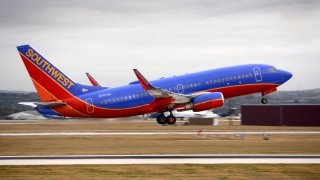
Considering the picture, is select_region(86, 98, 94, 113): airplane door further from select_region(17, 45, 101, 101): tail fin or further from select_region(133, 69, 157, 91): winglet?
select_region(133, 69, 157, 91): winglet

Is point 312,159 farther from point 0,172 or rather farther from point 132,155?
point 0,172

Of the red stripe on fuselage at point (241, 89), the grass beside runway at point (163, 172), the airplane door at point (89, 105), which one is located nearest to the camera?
the grass beside runway at point (163, 172)

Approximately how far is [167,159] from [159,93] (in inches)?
1131

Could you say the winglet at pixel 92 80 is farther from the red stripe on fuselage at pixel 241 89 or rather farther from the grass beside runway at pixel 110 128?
the red stripe on fuselage at pixel 241 89

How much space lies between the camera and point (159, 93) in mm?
60219

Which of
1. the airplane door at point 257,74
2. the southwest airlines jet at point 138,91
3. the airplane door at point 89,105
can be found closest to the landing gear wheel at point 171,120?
the southwest airlines jet at point 138,91

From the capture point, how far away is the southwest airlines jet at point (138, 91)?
60844 millimetres

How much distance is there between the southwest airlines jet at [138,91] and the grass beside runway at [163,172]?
1227 inches

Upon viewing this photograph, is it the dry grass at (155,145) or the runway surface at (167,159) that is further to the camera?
the dry grass at (155,145)

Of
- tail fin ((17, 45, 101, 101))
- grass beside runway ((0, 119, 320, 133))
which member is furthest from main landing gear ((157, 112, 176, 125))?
tail fin ((17, 45, 101, 101))

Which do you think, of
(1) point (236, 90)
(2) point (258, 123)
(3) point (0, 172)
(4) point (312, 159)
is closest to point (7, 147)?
(3) point (0, 172)

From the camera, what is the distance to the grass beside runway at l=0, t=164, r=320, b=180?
2603cm

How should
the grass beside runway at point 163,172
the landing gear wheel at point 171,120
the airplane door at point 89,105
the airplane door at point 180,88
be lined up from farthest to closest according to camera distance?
1. the landing gear wheel at point 171,120
2. the airplane door at point 180,88
3. the airplane door at point 89,105
4. the grass beside runway at point 163,172

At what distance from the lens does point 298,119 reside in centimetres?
7938
